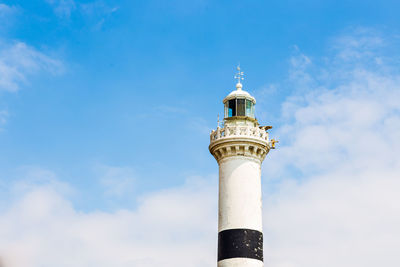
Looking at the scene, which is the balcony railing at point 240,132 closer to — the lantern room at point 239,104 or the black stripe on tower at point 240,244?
the lantern room at point 239,104

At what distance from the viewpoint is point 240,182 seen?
36062 mm

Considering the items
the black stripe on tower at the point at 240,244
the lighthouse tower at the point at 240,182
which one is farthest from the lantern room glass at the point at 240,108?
the black stripe on tower at the point at 240,244

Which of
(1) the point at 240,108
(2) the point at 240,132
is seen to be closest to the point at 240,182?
(2) the point at 240,132

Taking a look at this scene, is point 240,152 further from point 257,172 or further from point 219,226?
point 219,226

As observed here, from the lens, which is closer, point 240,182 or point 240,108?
point 240,182

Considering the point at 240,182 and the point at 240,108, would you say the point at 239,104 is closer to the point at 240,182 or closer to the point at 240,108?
the point at 240,108

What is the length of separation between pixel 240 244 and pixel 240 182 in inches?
151

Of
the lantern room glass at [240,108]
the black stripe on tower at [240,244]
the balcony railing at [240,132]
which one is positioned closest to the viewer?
the black stripe on tower at [240,244]

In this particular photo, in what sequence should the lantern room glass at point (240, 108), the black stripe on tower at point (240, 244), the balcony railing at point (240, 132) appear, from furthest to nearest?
the lantern room glass at point (240, 108) < the balcony railing at point (240, 132) < the black stripe on tower at point (240, 244)

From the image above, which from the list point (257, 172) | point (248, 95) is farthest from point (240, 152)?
point (248, 95)

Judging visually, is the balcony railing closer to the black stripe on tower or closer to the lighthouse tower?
the lighthouse tower

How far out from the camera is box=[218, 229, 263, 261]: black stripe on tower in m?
34.1

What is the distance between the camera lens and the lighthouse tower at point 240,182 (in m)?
34.4

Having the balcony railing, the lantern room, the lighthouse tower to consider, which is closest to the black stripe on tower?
the lighthouse tower
